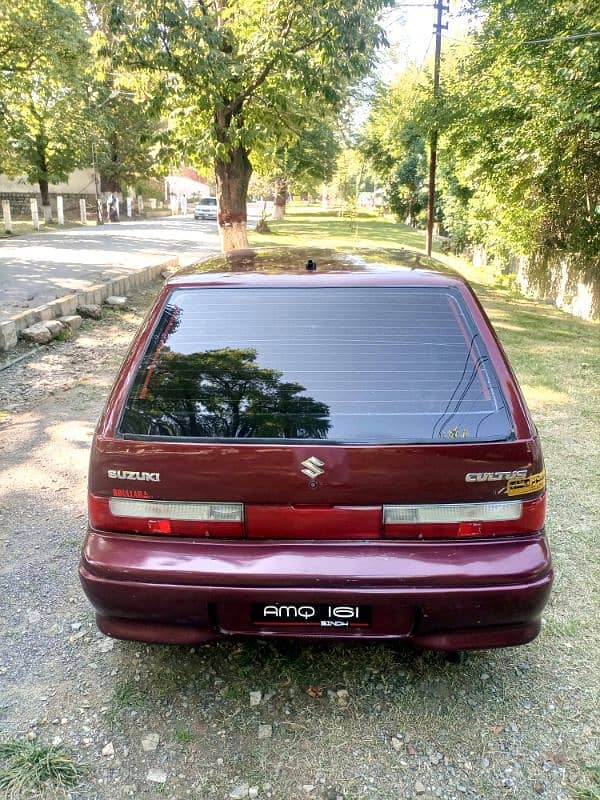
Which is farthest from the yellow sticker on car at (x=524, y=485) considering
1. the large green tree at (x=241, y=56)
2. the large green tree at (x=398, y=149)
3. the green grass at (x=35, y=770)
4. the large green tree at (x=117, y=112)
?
the large green tree at (x=398, y=149)

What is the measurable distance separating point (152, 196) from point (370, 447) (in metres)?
48.1

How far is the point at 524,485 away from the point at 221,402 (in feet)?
3.77

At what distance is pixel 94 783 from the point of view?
7.05 ft

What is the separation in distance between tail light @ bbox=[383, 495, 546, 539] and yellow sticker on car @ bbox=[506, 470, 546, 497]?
0.12 feet

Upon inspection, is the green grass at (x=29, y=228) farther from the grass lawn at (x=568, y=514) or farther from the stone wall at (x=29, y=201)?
the grass lawn at (x=568, y=514)

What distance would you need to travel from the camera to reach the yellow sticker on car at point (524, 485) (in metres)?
2.24

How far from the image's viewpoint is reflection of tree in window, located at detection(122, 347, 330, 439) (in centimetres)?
230

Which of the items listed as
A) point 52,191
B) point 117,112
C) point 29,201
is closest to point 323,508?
point 117,112

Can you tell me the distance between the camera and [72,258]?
50.4 ft

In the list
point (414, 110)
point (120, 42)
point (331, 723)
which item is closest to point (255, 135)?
point (120, 42)

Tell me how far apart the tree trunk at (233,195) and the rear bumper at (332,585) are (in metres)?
10.5

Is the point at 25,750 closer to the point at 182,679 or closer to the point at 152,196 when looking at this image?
the point at 182,679

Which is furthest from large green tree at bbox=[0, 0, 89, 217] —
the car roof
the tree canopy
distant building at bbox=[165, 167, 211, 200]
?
distant building at bbox=[165, 167, 211, 200]

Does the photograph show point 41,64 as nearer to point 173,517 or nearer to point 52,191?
point 173,517
